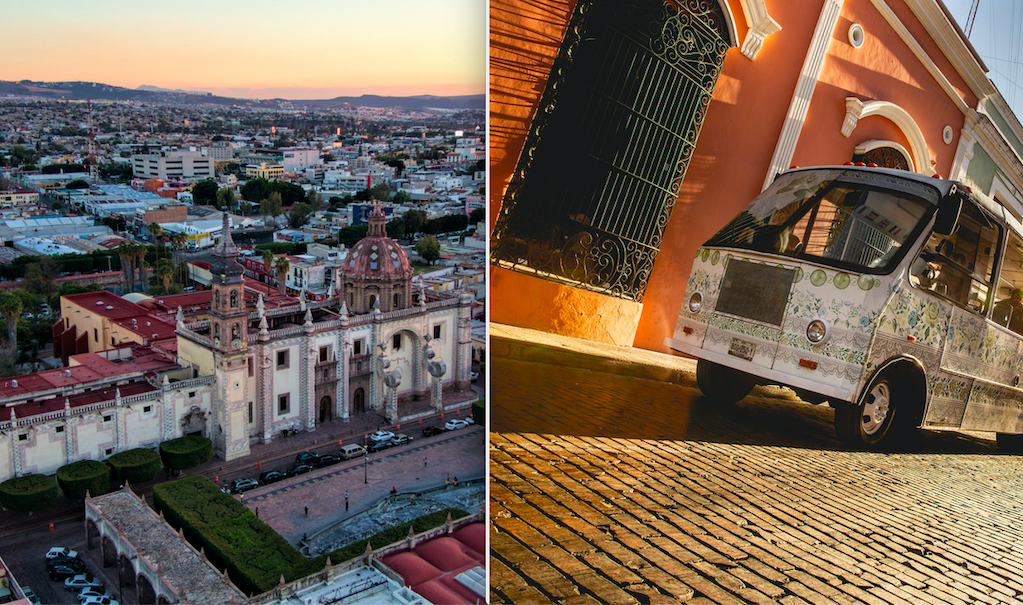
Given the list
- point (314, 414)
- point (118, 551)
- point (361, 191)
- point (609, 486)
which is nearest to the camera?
point (609, 486)

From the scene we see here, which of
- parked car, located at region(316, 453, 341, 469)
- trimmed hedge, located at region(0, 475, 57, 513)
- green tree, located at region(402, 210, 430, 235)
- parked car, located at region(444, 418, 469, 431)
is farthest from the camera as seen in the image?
green tree, located at region(402, 210, 430, 235)

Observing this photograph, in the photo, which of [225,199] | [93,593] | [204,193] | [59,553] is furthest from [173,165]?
[93,593]

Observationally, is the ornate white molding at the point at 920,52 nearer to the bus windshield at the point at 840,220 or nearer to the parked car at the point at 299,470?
the bus windshield at the point at 840,220

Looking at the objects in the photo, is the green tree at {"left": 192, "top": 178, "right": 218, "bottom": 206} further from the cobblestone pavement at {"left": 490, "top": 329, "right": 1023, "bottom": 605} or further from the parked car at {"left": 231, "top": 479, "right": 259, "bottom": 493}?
the cobblestone pavement at {"left": 490, "top": 329, "right": 1023, "bottom": 605}

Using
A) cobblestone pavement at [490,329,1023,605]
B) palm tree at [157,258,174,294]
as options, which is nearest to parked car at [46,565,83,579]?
cobblestone pavement at [490,329,1023,605]

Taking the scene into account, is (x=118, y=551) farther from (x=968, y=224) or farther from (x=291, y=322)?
(x=968, y=224)

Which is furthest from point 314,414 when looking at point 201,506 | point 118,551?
point 118,551
